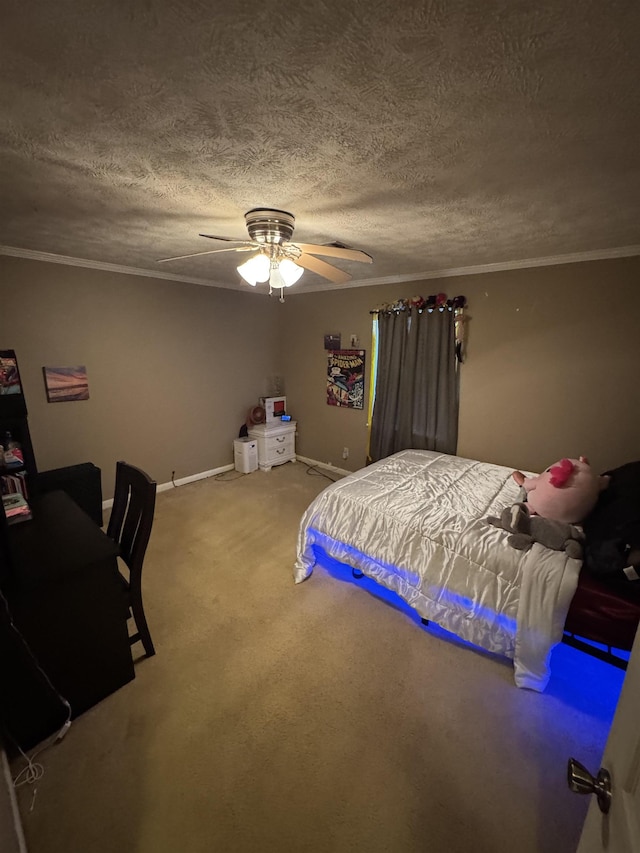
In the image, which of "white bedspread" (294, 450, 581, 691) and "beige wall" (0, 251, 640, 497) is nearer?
A: "white bedspread" (294, 450, 581, 691)

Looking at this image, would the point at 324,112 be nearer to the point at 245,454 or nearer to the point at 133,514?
the point at 133,514

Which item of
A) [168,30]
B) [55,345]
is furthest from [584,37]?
[55,345]

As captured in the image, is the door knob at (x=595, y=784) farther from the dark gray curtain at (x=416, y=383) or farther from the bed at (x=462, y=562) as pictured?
the dark gray curtain at (x=416, y=383)

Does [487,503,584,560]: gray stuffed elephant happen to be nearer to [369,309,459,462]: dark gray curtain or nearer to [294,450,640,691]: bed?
[294,450,640,691]: bed

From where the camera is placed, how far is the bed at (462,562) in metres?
1.64

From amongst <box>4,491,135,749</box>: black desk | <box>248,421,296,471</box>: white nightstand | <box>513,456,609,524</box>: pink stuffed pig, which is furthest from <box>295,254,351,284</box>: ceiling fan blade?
<box>248,421,296,471</box>: white nightstand

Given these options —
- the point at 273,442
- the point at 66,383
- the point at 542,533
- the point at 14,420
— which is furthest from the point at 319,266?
the point at 273,442

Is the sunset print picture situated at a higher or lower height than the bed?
higher

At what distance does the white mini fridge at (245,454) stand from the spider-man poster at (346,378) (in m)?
1.13

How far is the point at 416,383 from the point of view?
140 inches

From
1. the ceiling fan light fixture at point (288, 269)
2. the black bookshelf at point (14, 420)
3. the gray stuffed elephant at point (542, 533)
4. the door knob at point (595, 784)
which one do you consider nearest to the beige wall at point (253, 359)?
the black bookshelf at point (14, 420)

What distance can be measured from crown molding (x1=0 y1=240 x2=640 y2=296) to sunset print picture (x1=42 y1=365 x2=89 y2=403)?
2.93ft

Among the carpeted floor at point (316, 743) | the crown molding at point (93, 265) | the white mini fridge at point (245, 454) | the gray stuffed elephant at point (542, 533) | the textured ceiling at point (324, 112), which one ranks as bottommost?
the carpeted floor at point (316, 743)

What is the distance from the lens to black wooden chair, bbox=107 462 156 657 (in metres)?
1.70
